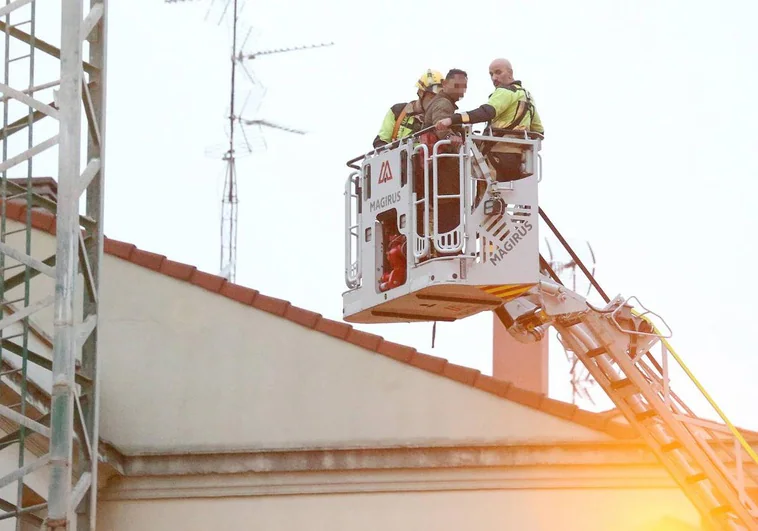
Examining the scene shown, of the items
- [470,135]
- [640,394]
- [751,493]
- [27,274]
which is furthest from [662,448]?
[27,274]

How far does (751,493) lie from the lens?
15992mm

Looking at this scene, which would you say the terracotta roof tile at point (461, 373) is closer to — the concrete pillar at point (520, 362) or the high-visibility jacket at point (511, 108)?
the high-visibility jacket at point (511, 108)

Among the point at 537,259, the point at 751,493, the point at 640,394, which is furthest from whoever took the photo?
the point at 751,493

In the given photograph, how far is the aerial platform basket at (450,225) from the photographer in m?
12.8

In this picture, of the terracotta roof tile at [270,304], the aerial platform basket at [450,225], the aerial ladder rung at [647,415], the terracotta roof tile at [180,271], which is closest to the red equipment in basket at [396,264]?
the aerial platform basket at [450,225]

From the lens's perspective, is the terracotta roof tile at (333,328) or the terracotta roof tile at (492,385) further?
the terracotta roof tile at (333,328)

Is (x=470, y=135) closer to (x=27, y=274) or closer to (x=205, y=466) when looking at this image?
(x=27, y=274)

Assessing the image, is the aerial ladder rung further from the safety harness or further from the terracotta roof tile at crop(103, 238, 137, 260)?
the terracotta roof tile at crop(103, 238, 137, 260)

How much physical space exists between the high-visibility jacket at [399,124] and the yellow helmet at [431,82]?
31cm

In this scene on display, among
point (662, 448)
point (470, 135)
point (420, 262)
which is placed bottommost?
point (662, 448)

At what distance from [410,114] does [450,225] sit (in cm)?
163

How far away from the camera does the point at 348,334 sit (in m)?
17.2

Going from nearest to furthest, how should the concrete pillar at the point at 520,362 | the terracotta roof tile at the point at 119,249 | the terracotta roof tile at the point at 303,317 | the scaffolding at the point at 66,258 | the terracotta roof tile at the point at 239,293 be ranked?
the scaffolding at the point at 66,258 < the terracotta roof tile at the point at 303,317 < the terracotta roof tile at the point at 239,293 < the terracotta roof tile at the point at 119,249 < the concrete pillar at the point at 520,362

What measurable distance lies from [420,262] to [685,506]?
207 inches
